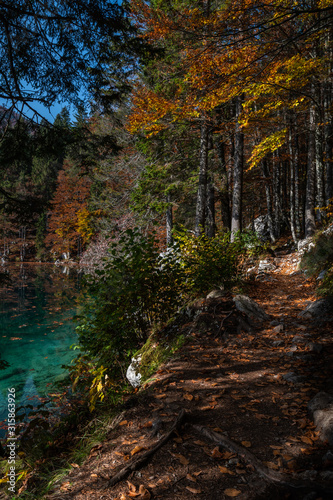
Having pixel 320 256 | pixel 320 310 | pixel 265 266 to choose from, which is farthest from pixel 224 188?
pixel 320 310

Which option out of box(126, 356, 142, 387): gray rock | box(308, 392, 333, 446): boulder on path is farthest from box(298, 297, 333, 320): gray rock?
box(126, 356, 142, 387): gray rock

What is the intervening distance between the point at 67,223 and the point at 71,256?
5.36m

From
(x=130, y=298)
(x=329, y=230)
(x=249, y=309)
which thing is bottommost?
(x=249, y=309)

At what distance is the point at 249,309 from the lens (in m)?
4.77

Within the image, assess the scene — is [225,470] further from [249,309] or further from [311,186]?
[311,186]

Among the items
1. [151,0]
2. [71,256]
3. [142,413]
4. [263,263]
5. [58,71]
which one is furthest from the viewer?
[71,256]

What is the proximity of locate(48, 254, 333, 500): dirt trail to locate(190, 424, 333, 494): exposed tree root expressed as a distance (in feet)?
0.06

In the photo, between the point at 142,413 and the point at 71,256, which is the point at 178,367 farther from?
the point at 71,256

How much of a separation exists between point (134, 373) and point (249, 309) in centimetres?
224

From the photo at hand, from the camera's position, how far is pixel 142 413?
2.57 meters

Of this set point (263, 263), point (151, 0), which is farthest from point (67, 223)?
point (263, 263)

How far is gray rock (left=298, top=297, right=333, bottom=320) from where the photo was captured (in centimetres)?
432

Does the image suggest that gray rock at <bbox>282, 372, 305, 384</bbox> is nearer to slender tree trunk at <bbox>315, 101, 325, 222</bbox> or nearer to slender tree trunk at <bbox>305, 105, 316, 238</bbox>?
slender tree trunk at <bbox>305, 105, 316, 238</bbox>

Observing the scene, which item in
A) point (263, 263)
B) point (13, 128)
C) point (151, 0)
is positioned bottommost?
point (263, 263)
